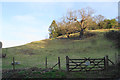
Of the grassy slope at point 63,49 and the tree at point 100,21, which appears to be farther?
the tree at point 100,21

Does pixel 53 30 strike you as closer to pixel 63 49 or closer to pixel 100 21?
pixel 63 49

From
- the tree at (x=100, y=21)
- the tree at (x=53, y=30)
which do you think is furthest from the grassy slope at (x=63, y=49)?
the tree at (x=100, y=21)

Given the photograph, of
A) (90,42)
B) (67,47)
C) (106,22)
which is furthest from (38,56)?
(106,22)

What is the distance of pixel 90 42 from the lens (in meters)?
14.7

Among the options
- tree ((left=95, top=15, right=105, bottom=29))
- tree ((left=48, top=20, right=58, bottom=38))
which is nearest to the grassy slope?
tree ((left=48, top=20, right=58, bottom=38))

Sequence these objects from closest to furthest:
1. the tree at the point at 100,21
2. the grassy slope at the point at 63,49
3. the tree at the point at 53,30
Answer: the tree at the point at 53,30
the grassy slope at the point at 63,49
the tree at the point at 100,21

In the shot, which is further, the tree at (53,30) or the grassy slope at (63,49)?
the grassy slope at (63,49)

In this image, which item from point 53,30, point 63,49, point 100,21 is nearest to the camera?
point 53,30

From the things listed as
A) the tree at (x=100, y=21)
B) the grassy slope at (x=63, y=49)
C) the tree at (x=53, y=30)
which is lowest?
the grassy slope at (x=63, y=49)

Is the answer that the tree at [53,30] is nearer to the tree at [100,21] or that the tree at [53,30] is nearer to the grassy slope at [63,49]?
the grassy slope at [63,49]

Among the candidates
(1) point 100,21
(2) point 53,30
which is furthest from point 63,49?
(1) point 100,21

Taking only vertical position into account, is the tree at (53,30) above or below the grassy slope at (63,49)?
above

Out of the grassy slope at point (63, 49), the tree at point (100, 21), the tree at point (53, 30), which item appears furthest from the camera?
the tree at point (100, 21)

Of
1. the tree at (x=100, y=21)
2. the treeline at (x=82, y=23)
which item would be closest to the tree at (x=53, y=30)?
the treeline at (x=82, y=23)
